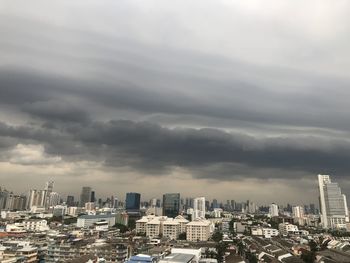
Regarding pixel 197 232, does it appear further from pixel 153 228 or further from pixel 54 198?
pixel 54 198

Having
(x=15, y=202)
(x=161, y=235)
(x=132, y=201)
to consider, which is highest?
(x=132, y=201)

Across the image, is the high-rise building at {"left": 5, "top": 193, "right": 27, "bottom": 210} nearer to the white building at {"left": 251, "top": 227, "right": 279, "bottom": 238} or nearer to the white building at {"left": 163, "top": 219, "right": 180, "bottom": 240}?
the white building at {"left": 163, "top": 219, "right": 180, "bottom": 240}

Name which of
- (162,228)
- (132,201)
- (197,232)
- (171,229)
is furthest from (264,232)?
(132,201)

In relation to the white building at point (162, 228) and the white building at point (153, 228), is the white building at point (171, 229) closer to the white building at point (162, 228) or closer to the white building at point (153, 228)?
the white building at point (162, 228)

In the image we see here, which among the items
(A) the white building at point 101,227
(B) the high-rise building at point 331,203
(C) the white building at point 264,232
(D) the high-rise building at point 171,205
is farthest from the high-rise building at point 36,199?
(B) the high-rise building at point 331,203

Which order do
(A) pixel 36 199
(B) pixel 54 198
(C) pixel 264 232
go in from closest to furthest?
(C) pixel 264 232
(A) pixel 36 199
(B) pixel 54 198

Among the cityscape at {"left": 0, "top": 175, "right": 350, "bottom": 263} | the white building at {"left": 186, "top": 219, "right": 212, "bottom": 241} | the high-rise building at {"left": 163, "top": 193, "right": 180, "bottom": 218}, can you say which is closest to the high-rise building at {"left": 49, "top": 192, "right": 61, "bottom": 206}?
the cityscape at {"left": 0, "top": 175, "right": 350, "bottom": 263}

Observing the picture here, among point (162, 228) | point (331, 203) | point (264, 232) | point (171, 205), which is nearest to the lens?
point (162, 228)

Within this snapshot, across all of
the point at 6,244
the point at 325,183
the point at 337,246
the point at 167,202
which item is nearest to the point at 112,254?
the point at 6,244
